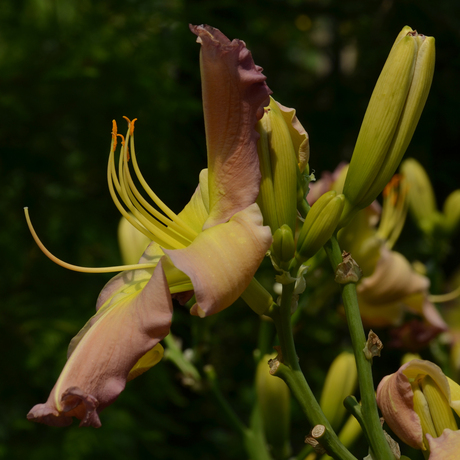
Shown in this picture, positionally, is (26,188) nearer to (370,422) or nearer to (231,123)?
(231,123)

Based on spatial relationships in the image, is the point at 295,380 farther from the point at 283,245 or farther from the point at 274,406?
the point at 274,406

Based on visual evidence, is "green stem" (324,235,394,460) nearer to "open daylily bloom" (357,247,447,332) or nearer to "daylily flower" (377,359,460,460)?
"daylily flower" (377,359,460,460)

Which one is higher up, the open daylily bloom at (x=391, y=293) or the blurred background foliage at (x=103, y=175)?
the open daylily bloom at (x=391, y=293)

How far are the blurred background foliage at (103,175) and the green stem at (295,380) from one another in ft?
3.62

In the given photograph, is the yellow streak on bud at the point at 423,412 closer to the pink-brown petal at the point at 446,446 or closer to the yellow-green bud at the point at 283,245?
the pink-brown petal at the point at 446,446

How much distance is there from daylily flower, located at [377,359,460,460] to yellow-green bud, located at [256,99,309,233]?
0.61ft

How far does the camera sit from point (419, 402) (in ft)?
1.90

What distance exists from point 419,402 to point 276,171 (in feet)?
0.89

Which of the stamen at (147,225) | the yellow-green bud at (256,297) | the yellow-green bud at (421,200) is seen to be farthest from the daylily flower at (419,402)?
the yellow-green bud at (421,200)

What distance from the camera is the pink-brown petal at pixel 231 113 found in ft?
1.89

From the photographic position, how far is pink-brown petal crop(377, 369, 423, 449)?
566 mm

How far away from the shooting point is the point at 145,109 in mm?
1822

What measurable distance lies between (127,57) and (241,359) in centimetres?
107

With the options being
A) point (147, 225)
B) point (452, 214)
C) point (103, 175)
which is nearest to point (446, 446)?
point (147, 225)
